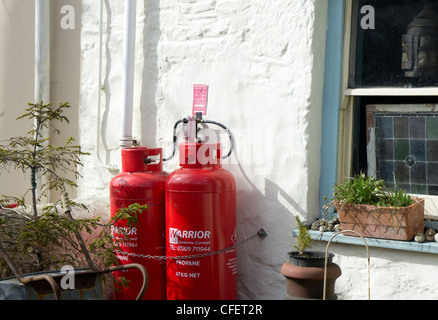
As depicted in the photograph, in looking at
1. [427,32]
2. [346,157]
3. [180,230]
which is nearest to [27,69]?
[180,230]

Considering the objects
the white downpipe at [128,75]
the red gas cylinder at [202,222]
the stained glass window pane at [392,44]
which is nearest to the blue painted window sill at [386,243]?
the red gas cylinder at [202,222]

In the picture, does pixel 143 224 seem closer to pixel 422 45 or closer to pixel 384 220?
pixel 384 220

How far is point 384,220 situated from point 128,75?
7.40 ft

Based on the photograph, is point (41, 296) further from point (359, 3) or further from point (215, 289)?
point (359, 3)

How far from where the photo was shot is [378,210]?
151 inches

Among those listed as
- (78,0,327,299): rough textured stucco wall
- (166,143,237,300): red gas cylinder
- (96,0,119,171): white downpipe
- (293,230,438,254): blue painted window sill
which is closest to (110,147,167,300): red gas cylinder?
(166,143,237,300): red gas cylinder

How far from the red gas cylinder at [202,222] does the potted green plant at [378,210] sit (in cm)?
74

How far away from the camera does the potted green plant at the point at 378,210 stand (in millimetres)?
3801

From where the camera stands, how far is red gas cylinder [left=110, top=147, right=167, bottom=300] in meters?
4.52

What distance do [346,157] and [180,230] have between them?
3.86 feet

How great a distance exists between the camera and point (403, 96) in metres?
4.03

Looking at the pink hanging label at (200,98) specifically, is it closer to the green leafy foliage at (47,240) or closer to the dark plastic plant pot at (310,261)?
the green leafy foliage at (47,240)

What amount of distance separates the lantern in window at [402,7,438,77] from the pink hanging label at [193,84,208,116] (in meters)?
1.43

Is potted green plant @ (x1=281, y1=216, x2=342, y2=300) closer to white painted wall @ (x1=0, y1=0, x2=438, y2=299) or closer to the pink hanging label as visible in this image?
white painted wall @ (x1=0, y1=0, x2=438, y2=299)
